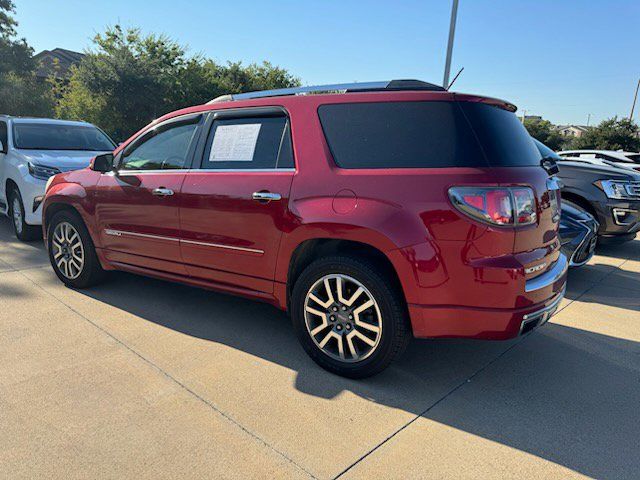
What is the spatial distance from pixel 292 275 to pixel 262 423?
1.00 meters

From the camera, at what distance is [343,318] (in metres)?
2.81

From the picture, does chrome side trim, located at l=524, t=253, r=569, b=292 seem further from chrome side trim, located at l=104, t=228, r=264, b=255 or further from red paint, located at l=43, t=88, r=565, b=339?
chrome side trim, located at l=104, t=228, r=264, b=255

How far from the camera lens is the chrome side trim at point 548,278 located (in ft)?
8.16

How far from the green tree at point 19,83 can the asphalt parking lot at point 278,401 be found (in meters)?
23.7

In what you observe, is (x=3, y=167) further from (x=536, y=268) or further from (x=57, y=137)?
(x=536, y=268)

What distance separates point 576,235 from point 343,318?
341 cm

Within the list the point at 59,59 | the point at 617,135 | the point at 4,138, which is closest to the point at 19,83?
the point at 59,59

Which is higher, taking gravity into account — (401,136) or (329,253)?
(401,136)

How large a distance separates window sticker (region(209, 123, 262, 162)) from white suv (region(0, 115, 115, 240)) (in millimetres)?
3607

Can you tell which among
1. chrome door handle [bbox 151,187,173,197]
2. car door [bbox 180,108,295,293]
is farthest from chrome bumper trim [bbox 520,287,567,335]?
chrome door handle [bbox 151,187,173,197]

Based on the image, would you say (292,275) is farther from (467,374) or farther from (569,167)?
(569,167)

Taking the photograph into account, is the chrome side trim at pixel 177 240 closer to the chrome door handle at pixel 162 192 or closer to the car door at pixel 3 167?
the chrome door handle at pixel 162 192

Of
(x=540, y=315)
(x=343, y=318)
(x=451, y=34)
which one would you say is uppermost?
(x=451, y=34)

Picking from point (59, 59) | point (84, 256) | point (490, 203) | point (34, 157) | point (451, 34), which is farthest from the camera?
point (59, 59)
